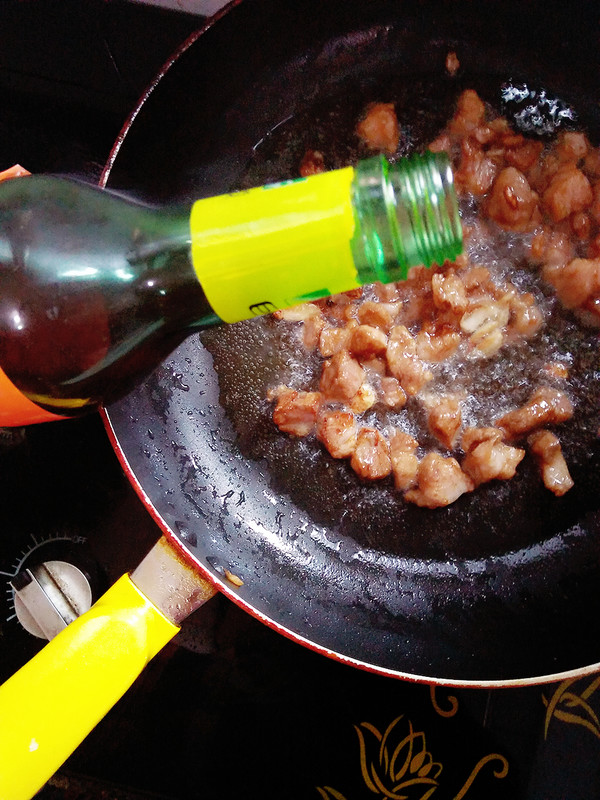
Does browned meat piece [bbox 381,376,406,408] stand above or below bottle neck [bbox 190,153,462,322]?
below

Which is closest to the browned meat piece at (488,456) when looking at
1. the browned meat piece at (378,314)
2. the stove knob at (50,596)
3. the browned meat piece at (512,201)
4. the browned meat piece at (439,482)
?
the browned meat piece at (439,482)

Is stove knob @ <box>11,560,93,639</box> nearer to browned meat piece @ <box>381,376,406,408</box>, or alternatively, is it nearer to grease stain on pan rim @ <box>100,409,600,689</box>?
grease stain on pan rim @ <box>100,409,600,689</box>

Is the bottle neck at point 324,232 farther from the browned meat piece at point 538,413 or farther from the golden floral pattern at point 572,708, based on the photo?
the golden floral pattern at point 572,708

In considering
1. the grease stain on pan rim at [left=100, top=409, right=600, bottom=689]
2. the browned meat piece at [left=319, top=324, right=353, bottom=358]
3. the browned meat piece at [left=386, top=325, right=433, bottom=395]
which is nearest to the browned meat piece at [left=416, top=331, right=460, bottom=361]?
the browned meat piece at [left=386, top=325, right=433, bottom=395]

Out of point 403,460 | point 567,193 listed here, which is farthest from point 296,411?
point 567,193

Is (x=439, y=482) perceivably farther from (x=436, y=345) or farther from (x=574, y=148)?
(x=574, y=148)

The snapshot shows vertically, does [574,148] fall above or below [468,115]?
below

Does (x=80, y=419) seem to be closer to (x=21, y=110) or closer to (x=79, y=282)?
(x=79, y=282)
